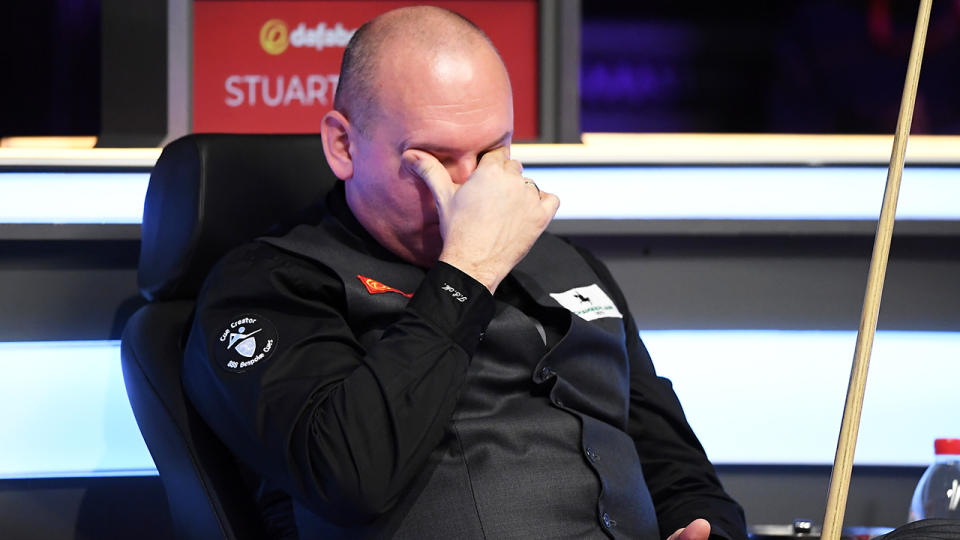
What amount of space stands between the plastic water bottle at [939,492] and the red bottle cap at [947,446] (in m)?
0.14

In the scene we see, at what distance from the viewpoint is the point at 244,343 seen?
3.91 feet

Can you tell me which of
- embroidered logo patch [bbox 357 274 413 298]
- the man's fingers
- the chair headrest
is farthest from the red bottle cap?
the chair headrest

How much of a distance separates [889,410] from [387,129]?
3.76 feet

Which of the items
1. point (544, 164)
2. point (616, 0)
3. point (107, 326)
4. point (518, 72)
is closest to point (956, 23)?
point (616, 0)

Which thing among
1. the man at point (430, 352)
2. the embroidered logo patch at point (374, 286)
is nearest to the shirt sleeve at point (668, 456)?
the man at point (430, 352)

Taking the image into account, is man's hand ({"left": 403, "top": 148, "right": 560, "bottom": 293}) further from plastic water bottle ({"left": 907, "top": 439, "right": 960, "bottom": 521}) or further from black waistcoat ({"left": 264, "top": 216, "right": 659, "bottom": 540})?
plastic water bottle ({"left": 907, "top": 439, "right": 960, "bottom": 521})

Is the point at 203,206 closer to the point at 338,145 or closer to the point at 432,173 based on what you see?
the point at 338,145

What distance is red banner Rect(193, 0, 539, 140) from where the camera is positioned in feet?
8.01

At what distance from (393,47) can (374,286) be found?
0.98ft

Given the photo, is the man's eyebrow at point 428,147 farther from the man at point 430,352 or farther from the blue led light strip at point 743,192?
the blue led light strip at point 743,192

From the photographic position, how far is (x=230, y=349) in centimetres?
119

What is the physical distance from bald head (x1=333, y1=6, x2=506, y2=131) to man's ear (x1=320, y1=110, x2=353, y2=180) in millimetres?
18

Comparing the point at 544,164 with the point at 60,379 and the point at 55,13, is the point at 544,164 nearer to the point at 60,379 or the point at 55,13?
the point at 60,379

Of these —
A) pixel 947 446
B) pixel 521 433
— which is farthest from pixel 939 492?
pixel 521 433
